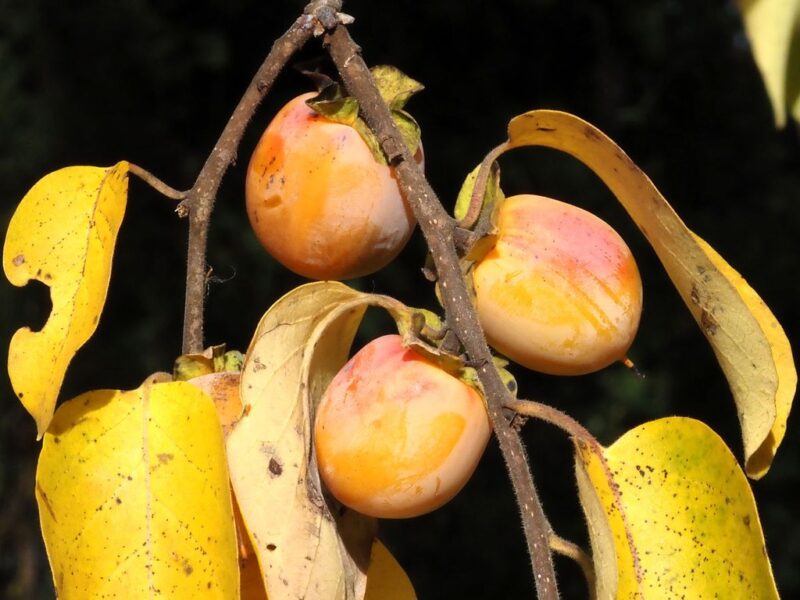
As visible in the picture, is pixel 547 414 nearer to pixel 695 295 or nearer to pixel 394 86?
pixel 695 295

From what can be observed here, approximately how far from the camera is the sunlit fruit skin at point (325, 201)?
0.77 meters

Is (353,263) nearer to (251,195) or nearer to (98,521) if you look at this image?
(251,195)

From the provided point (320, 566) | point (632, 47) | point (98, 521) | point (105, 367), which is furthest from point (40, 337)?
point (632, 47)

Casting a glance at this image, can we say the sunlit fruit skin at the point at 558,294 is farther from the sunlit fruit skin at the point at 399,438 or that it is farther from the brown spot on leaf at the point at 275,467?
the brown spot on leaf at the point at 275,467

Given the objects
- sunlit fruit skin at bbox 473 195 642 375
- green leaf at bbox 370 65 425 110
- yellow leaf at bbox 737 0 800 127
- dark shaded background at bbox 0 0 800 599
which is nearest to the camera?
yellow leaf at bbox 737 0 800 127

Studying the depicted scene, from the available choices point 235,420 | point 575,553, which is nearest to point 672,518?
point 575,553

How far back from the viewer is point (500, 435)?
0.65 m

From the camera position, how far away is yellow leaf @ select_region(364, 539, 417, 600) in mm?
777

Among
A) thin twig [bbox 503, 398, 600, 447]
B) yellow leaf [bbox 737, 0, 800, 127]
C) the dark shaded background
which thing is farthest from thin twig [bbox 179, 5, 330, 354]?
the dark shaded background

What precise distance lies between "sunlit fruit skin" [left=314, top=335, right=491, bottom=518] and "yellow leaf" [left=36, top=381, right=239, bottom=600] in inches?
3.0

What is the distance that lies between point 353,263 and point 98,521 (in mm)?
251

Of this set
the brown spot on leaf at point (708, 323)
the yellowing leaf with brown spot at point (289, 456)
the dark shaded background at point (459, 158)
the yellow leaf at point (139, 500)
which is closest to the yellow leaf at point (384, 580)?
the yellowing leaf with brown spot at point (289, 456)

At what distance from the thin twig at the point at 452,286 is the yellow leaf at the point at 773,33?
27 cm

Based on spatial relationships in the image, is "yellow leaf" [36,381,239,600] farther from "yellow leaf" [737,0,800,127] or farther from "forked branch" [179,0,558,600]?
"yellow leaf" [737,0,800,127]
